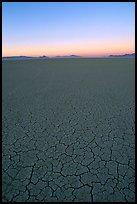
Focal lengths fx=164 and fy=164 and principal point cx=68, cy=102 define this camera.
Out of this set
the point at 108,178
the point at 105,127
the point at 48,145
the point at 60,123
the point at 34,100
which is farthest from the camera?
the point at 34,100

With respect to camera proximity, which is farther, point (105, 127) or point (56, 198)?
point (105, 127)

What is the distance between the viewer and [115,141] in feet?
7.85

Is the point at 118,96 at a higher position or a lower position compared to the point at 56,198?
higher

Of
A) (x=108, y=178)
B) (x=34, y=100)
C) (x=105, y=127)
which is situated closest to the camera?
(x=108, y=178)

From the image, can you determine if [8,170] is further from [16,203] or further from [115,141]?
[115,141]

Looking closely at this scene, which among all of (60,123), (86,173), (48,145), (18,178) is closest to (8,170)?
(18,178)

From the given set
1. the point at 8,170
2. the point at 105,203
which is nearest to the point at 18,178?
the point at 8,170

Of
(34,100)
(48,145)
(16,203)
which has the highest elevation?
(34,100)

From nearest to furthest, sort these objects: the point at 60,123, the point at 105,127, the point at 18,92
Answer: the point at 105,127 < the point at 60,123 < the point at 18,92

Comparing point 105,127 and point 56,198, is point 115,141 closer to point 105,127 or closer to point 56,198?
point 105,127

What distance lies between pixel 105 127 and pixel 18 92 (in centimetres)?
334

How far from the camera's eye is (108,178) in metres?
1.74

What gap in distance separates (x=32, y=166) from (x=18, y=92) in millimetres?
3603

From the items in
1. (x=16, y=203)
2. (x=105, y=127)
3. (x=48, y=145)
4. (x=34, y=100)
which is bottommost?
(x=16, y=203)
